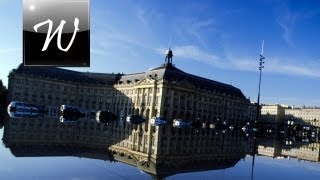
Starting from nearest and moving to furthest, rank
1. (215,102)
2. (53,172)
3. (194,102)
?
(53,172) < (194,102) < (215,102)

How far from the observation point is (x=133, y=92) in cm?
14612

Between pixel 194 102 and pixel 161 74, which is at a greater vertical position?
pixel 161 74

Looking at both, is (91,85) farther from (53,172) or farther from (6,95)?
(53,172)

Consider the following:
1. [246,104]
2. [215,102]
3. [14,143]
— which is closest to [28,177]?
[14,143]

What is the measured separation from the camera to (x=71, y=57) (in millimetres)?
12617

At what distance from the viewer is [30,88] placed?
136625mm

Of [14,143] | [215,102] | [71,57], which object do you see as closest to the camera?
[71,57]

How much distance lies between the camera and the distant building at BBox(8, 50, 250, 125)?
134m

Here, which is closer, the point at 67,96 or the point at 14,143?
the point at 14,143

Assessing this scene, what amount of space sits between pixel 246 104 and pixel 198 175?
17018 centimetres

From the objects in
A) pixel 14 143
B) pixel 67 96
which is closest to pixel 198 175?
pixel 14 143

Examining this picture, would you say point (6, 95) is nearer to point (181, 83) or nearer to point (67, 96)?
point (67, 96)

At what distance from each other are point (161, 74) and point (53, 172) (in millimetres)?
116392

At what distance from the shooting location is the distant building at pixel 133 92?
13388 cm
